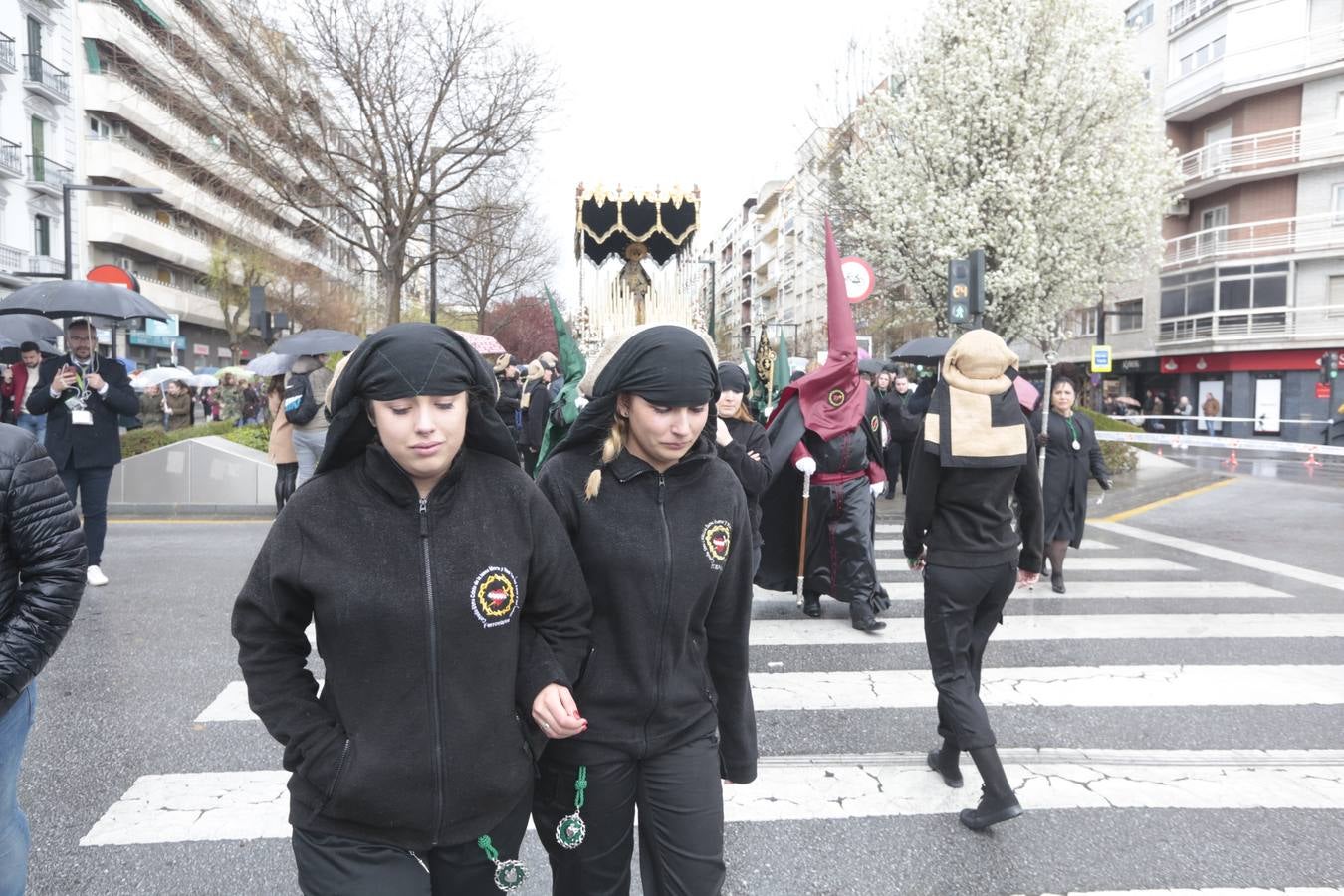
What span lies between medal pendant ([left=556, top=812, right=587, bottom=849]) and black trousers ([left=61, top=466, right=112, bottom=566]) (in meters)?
6.32

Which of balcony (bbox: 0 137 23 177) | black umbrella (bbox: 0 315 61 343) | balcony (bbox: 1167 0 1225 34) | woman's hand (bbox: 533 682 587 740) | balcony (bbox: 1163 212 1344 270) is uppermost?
balcony (bbox: 1167 0 1225 34)

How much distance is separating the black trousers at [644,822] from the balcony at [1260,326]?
1367 inches

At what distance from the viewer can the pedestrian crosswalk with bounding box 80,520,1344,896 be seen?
11.5 ft

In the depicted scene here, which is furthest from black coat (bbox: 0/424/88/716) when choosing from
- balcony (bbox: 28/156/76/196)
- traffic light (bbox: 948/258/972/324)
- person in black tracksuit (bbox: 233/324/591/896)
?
balcony (bbox: 28/156/76/196)

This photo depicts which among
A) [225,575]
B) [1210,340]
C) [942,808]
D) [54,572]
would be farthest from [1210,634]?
[1210,340]

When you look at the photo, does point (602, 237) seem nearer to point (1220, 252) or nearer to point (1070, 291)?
point (1070, 291)

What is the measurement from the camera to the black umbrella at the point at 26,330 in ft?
33.0

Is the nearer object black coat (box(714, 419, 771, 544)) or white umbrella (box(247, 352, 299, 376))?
black coat (box(714, 419, 771, 544))

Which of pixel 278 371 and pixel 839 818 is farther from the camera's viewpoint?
pixel 278 371

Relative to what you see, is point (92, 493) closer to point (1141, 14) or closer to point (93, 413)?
point (93, 413)

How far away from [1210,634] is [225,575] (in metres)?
7.49

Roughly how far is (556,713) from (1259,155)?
3723 cm

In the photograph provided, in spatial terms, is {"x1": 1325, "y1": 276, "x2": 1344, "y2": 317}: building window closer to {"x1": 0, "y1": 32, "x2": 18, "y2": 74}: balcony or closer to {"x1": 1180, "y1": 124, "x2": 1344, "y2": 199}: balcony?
{"x1": 1180, "y1": 124, "x2": 1344, "y2": 199}: balcony

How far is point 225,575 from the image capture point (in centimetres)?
790
